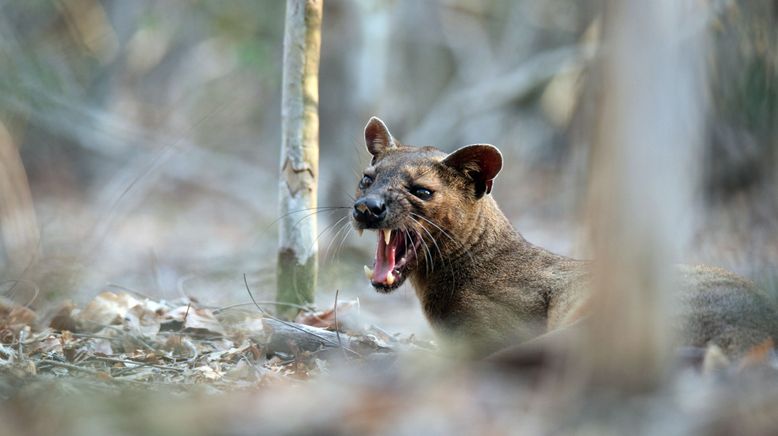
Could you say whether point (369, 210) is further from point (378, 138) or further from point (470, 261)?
point (378, 138)

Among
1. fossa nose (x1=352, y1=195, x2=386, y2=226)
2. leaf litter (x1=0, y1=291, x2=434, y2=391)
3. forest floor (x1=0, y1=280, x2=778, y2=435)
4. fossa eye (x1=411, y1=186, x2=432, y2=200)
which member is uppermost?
fossa eye (x1=411, y1=186, x2=432, y2=200)

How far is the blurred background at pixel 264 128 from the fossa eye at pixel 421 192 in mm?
841

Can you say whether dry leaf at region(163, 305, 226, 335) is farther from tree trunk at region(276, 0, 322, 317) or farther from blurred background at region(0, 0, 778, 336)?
blurred background at region(0, 0, 778, 336)

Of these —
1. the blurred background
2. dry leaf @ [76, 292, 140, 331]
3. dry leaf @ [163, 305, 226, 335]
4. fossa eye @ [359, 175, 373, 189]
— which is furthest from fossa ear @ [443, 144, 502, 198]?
dry leaf @ [76, 292, 140, 331]

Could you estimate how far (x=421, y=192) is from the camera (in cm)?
545

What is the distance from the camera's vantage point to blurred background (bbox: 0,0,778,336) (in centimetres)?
730

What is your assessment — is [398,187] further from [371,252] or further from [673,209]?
[371,252]

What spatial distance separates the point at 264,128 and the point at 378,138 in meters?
19.1

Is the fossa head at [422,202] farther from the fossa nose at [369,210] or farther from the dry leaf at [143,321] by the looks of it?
the dry leaf at [143,321]

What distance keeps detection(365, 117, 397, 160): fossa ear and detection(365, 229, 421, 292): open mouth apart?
794 millimetres

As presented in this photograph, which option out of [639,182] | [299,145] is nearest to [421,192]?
[299,145]

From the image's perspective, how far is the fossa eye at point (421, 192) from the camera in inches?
214

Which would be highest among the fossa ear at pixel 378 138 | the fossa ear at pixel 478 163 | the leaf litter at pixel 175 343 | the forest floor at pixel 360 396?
the fossa ear at pixel 378 138

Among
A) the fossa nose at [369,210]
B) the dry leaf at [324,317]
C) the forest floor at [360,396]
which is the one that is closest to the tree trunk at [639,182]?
the forest floor at [360,396]
